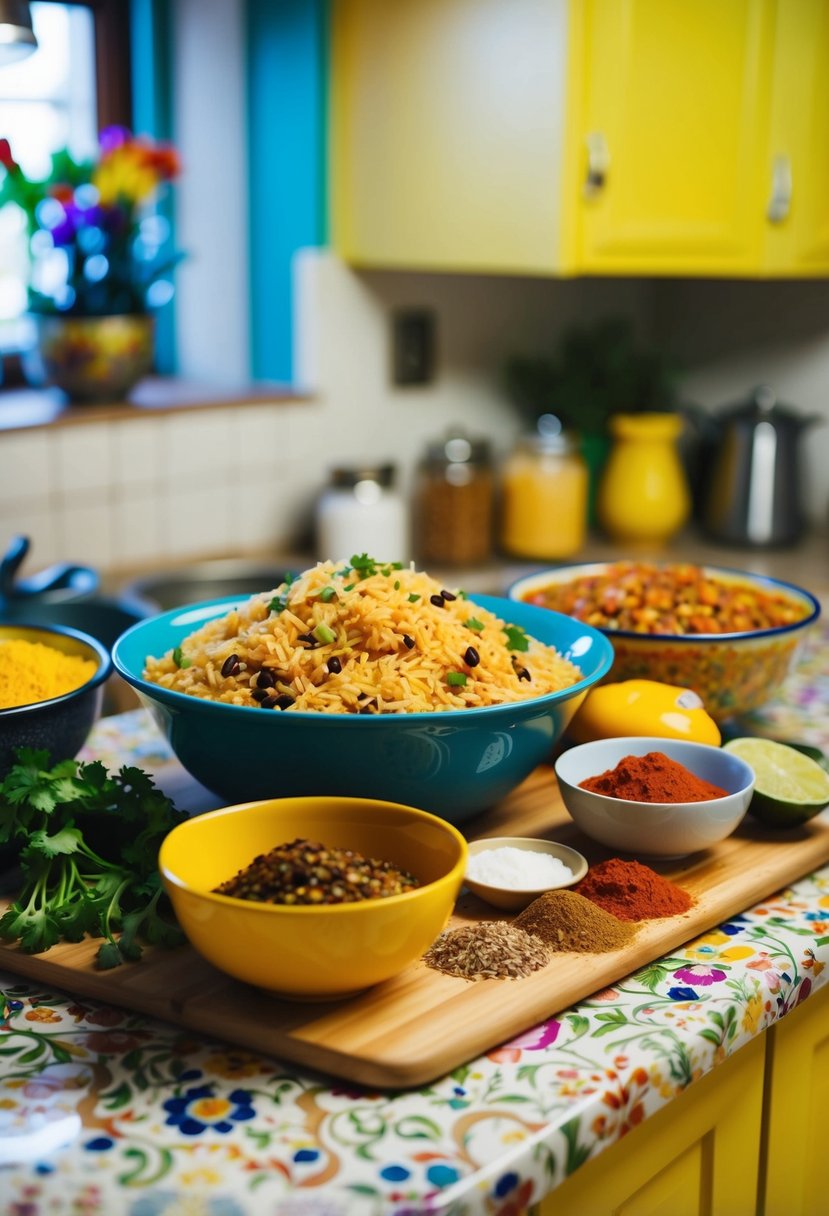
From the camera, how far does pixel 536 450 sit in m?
2.76

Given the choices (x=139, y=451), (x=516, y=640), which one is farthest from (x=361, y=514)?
(x=516, y=640)

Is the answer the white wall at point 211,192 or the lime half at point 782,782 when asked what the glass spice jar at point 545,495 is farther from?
the lime half at point 782,782

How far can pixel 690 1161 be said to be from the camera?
1.02m

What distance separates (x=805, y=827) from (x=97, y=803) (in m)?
0.63

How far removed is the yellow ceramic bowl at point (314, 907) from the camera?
0.85 m

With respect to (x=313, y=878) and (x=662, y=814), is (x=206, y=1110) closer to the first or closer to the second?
(x=313, y=878)

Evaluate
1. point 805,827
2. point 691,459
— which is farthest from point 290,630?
point 691,459

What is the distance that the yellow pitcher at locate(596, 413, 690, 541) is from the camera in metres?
2.85

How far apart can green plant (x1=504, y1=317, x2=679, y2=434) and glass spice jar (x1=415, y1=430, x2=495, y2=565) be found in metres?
0.26

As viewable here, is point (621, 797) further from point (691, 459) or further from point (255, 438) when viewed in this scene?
point (691, 459)

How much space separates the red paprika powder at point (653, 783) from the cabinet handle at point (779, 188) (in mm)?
1617

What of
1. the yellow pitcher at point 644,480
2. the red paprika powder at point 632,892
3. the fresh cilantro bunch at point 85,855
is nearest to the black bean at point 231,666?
the fresh cilantro bunch at point 85,855

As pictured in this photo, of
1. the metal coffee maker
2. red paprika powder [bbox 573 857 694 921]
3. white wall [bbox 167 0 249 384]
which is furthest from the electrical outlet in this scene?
red paprika powder [bbox 573 857 694 921]

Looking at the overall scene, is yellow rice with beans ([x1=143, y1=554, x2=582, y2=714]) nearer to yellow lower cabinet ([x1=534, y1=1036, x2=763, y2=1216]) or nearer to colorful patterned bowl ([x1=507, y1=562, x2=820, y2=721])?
colorful patterned bowl ([x1=507, y1=562, x2=820, y2=721])
